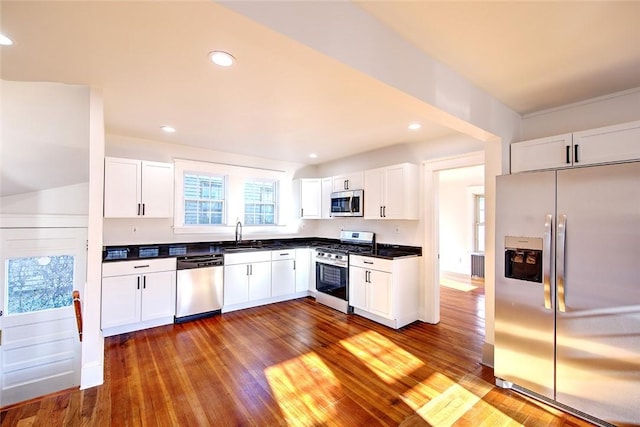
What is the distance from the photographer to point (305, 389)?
229 cm

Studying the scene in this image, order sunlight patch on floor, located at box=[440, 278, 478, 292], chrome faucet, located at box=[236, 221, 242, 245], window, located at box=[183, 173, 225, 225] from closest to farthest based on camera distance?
window, located at box=[183, 173, 225, 225] → chrome faucet, located at box=[236, 221, 242, 245] → sunlight patch on floor, located at box=[440, 278, 478, 292]

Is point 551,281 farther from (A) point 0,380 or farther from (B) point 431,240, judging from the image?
(A) point 0,380

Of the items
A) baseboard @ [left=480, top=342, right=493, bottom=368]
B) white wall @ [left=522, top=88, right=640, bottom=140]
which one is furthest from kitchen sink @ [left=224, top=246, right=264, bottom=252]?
white wall @ [left=522, top=88, right=640, bottom=140]

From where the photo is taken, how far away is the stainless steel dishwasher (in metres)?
3.72

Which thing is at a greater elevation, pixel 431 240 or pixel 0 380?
pixel 431 240

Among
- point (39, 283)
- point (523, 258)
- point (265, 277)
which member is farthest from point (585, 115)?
point (39, 283)

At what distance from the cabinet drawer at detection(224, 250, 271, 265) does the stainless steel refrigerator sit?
3.22 metres

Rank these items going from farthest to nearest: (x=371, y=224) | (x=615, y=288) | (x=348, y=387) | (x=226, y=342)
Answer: (x=371, y=224)
(x=226, y=342)
(x=348, y=387)
(x=615, y=288)

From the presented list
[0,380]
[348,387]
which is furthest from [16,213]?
[348,387]

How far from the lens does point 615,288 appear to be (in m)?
1.81

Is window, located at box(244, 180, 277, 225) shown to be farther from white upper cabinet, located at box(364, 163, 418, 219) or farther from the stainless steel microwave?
white upper cabinet, located at box(364, 163, 418, 219)

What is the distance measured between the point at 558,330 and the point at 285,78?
9.16 ft

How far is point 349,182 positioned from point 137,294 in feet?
11.1

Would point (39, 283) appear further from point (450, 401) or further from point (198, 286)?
point (450, 401)
